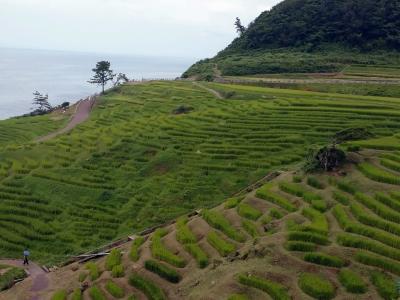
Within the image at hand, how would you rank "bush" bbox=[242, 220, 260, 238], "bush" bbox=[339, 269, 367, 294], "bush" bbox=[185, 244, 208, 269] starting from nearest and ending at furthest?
"bush" bbox=[339, 269, 367, 294] → "bush" bbox=[185, 244, 208, 269] → "bush" bbox=[242, 220, 260, 238]

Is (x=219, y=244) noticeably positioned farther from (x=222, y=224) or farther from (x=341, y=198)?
(x=341, y=198)

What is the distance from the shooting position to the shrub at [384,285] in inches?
675

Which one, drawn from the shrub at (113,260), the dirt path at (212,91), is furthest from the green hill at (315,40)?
the shrub at (113,260)

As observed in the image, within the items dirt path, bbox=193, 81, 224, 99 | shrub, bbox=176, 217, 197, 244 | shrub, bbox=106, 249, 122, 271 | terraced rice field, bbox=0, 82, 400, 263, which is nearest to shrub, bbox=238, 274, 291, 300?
shrub, bbox=176, 217, 197, 244

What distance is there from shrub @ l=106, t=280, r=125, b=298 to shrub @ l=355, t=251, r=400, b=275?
9.42 m

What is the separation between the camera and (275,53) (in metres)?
84.4

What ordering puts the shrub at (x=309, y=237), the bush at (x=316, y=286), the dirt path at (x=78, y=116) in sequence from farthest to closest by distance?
the dirt path at (x=78, y=116) < the shrub at (x=309, y=237) < the bush at (x=316, y=286)

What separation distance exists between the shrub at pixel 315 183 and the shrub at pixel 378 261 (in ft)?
23.3

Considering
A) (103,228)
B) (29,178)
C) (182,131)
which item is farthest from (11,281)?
(182,131)

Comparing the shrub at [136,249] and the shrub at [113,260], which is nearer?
the shrub at [113,260]

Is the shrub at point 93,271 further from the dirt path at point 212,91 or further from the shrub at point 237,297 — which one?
the dirt path at point 212,91

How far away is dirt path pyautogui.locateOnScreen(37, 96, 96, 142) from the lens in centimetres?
5311

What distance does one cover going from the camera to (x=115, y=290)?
2058 centimetres

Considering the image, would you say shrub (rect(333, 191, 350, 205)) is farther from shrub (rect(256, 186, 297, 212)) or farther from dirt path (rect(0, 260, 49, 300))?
dirt path (rect(0, 260, 49, 300))
